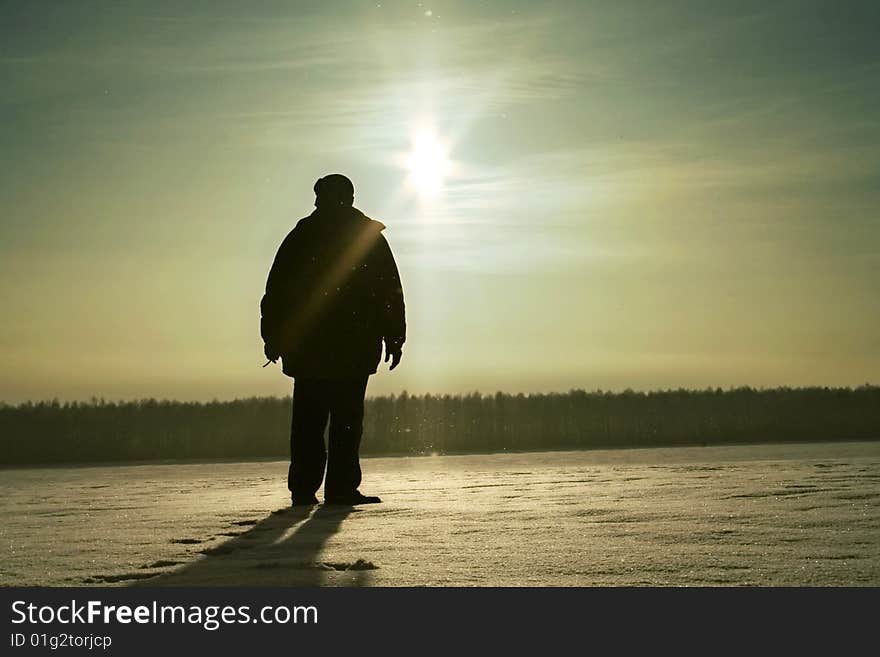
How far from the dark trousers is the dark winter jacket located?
13 cm

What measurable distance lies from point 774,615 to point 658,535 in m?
1.53

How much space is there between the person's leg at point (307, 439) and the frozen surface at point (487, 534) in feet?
0.72

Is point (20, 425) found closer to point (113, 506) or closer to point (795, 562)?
point (113, 506)

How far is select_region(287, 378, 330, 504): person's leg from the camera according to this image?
24.0 feet

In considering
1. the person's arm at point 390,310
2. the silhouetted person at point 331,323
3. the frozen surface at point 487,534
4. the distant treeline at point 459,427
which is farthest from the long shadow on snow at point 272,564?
the distant treeline at point 459,427

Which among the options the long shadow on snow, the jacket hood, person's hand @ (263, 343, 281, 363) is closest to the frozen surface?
the long shadow on snow

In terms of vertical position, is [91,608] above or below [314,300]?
below

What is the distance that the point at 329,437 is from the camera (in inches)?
290

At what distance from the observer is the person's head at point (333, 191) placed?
→ 24.8 feet

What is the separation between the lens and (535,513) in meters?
5.84

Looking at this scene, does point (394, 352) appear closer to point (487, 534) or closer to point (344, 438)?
point (344, 438)

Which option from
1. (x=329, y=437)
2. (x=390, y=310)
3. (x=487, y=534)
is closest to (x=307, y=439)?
(x=329, y=437)

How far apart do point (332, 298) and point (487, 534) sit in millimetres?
3011

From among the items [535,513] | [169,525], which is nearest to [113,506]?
[169,525]
